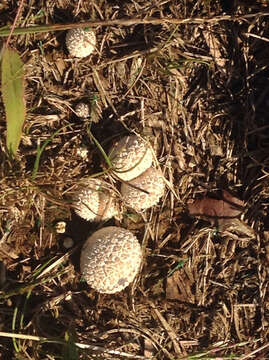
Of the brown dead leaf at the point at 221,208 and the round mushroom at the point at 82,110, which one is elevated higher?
the round mushroom at the point at 82,110

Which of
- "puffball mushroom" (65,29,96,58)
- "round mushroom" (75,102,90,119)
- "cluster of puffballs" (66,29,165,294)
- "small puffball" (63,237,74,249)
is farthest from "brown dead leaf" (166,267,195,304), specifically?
"puffball mushroom" (65,29,96,58)

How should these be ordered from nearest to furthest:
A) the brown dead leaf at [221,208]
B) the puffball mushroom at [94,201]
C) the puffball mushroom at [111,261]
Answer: the puffball mushroom at [111,261] < the puffball mushroom at [94,201] < the brown dead leaf at [221,208]

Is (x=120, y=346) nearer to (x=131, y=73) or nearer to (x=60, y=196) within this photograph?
(x=60, y=196)

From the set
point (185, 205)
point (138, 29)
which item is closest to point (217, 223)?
point (185, 205)

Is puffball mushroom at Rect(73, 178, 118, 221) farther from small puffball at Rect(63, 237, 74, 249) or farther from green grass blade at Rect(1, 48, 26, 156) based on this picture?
green grass blade at Rect(1, 48, 26, 156)

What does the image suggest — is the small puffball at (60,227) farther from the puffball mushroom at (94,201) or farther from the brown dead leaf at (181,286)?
the brown dead leaf at (181,286)

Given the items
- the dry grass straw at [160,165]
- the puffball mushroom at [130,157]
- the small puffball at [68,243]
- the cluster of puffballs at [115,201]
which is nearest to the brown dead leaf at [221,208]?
the dry grass straw at [160,165]
